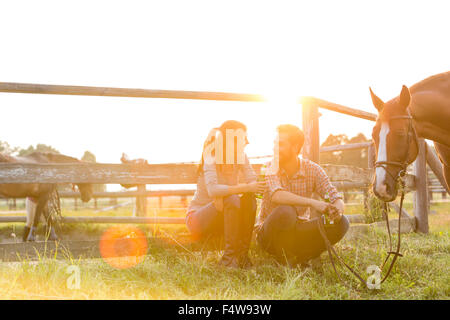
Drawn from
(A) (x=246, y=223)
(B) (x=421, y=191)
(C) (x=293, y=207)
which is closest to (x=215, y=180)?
(A) (x=246, y=223)

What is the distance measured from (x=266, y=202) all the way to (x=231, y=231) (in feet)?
1.53

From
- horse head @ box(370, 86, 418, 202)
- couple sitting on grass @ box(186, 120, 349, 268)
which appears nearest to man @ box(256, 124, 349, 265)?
couple sitting on grass @ box(186, 120, 349, 268)

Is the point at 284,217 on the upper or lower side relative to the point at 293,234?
upper

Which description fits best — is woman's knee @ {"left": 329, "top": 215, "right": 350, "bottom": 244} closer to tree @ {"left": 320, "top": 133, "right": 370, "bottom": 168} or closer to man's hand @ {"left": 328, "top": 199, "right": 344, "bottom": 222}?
man's hand @ {"left": 328, "top": 199, "right": 344, "bottom": 222}

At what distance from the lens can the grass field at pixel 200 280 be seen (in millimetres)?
2068

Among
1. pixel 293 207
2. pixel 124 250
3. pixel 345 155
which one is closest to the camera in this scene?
pixel 293 207

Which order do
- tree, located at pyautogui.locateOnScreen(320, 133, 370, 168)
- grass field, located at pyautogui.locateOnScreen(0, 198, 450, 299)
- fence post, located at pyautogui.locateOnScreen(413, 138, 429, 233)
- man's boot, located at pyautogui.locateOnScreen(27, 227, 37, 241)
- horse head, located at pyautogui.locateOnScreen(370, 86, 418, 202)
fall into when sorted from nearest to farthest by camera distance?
grass field, located at pyautogui.locateOnScreen(0, 198, 450, 299) < horse head, located at pyautogui.locateOnScreen(370, 86, 418, 202) < fence post, located at pyautogui.locateOnScreen(413, 138, 429, 233) < man's boot, located at pyautogui.locateOnScreen(27, 227, 37, 241) < tree, located at pyautogui.locateOnScreen(320, 133, 370, 168)

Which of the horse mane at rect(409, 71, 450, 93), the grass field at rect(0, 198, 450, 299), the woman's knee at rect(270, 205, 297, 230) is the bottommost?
the grass field at rect(0, 198, 450, 299)

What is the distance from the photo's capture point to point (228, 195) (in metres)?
2.72

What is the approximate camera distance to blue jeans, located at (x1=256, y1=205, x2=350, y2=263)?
2691 millimetres

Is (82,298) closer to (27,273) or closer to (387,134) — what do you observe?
(27,273)

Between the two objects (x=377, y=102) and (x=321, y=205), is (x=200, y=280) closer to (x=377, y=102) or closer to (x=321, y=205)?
(x=321, y=205)
